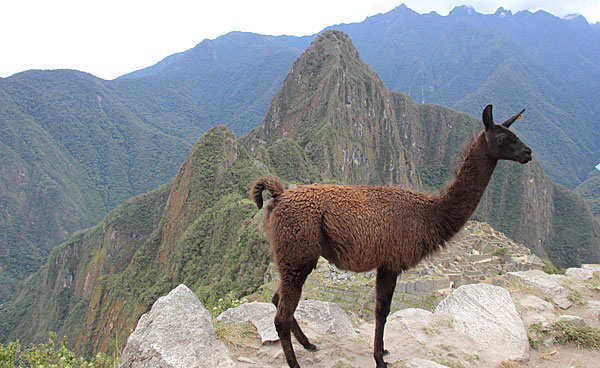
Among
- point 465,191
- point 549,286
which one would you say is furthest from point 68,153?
point 465,191

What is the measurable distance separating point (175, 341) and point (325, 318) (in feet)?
7.65

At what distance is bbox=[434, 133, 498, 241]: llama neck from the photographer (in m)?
4.06

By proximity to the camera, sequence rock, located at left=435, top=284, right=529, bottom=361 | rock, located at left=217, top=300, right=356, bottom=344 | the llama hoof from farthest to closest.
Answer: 1. rock, located at left=217, top=300, right=356, bottom=344
2. rock, located at left=435, top=284, right=529, bottom=361
3. the llama hoof

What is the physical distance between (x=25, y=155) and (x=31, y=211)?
28256 millimetres

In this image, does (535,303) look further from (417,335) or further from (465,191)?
(465,191)

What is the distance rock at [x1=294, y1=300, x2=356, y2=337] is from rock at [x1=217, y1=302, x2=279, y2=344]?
522mm

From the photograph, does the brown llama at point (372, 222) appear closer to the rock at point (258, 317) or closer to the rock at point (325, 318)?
the rock at point (258, 317)

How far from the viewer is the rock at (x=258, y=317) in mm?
4656

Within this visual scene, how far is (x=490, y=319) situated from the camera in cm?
558

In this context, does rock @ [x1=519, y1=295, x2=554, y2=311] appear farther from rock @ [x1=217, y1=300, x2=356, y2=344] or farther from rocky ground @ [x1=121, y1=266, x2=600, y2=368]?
rock @ [x1=217, y1=300, x2=356, y2=344]

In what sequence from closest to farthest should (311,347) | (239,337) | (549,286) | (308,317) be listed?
(311,347)
(239,337)
(308,317)
(549,286)

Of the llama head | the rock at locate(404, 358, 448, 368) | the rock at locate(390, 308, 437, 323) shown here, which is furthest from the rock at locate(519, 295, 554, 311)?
the llama head

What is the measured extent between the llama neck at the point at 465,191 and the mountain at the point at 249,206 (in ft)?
0.63

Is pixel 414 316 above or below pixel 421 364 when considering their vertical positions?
below
